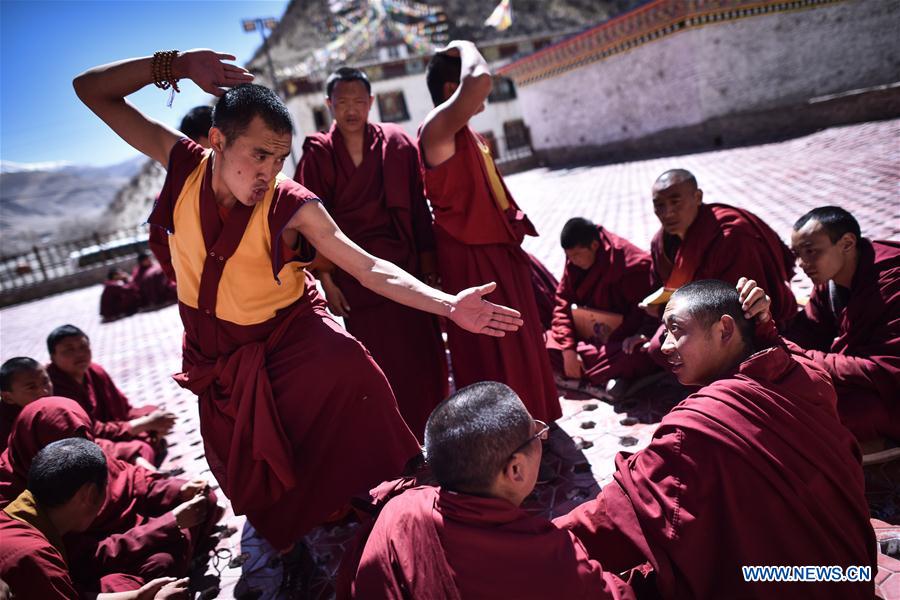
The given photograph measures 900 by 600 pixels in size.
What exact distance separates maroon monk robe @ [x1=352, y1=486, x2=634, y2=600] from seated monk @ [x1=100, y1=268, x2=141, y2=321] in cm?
1228

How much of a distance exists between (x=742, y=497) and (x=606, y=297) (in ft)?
8.54

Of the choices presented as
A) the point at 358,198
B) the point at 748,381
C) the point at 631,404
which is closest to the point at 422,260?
the point at 358,198

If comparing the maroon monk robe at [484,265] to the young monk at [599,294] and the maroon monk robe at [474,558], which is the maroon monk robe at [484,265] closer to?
the young monk at [599,294]

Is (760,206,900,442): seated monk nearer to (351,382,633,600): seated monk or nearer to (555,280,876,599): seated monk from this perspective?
(555,280,876,599): seated monk

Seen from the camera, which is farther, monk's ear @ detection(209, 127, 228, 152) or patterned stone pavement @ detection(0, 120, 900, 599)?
patterned stone pavement @ detection(0, 120, 900, 599)

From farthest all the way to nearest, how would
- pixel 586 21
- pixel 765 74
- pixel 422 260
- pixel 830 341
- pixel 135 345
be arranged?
pixel 586 21
pixel 765 74
pixel 135 345
pixel 422 260
pixel 830 341

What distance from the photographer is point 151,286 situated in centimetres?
1194

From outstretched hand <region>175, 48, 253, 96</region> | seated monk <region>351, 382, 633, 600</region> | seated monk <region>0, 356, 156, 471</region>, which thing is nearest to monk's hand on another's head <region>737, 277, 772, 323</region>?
seated monk <region>351, 382, 633, 600</region>

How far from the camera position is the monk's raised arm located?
2.28 meters

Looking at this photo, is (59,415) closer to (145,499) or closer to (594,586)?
(145,499)

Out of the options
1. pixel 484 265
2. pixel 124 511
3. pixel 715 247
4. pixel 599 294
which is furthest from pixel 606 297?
pixel 124 511

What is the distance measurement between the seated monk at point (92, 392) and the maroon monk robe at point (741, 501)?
11.8 ft

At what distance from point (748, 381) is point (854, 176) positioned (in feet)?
25.7

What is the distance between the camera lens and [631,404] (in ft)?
11.6
